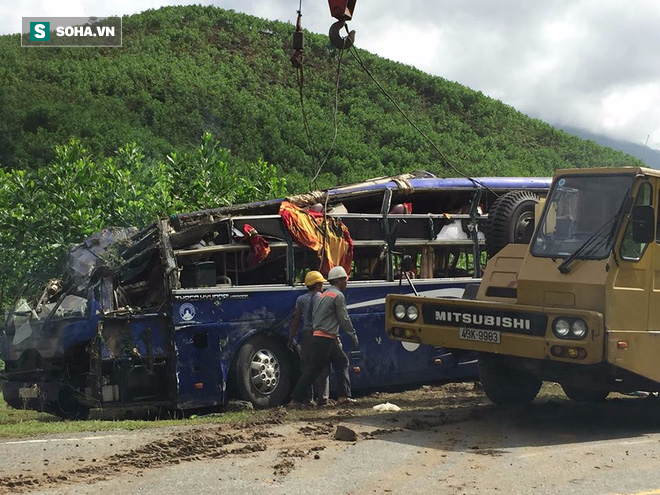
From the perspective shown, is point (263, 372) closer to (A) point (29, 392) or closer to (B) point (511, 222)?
(A) point (29, 392)

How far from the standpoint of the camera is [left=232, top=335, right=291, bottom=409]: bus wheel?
→ 38.9 ft

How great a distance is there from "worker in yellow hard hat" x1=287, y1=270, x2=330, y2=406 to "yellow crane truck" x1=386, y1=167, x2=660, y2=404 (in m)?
1.31

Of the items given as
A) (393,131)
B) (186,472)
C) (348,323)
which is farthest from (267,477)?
(393,131)


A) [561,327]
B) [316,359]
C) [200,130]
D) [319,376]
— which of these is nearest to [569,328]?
[561,327]

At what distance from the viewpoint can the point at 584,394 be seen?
11.8m

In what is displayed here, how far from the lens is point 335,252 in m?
12.9

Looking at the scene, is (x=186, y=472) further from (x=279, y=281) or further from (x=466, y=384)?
(x=466, y=384)

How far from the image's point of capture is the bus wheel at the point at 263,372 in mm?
11859

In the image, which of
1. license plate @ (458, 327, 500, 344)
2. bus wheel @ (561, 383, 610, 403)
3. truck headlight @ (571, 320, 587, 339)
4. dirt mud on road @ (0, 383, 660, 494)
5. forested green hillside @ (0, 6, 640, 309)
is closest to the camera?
dirt mud on road @ (0, 383, 660, 494)

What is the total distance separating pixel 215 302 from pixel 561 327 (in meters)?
4.29

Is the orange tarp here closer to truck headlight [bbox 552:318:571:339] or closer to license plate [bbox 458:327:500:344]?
license plate [bbox 458:327:500:344]

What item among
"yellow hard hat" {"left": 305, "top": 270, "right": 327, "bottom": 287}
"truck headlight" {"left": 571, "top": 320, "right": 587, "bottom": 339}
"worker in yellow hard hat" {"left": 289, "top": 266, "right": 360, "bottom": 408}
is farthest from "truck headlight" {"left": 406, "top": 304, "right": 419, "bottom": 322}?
"truck headlight" {"left": 571, "top": 320, "right": 587, "bottom": 339}

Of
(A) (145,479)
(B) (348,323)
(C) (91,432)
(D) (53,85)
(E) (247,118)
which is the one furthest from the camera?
(E) (247,118)

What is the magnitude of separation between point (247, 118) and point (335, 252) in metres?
50.2
